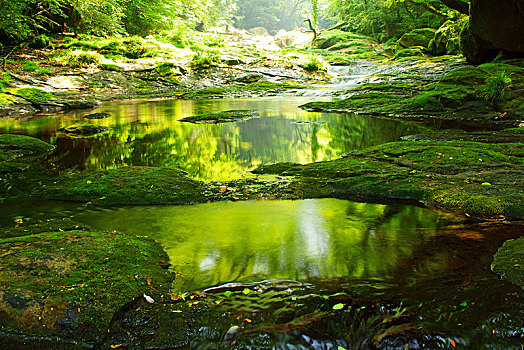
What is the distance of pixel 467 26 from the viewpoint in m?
12.7

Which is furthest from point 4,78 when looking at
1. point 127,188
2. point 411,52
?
point 411,52

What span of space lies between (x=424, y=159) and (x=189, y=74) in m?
18.2

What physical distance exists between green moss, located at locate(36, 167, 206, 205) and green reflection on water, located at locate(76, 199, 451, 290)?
213 mm

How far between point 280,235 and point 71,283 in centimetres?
151

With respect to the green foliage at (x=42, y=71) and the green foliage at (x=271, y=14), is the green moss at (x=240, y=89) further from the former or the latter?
the green foliage at (x=271, y=14)

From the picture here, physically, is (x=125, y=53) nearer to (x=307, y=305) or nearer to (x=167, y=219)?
(x=167, y=219)

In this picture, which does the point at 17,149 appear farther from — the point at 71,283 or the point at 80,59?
the point at 80,59

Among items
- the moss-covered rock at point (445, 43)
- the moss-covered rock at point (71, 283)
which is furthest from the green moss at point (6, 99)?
the moss-covered rock at point (445, 43)

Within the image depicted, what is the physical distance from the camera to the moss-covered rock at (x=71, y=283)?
1663mm

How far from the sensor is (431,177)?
388cm

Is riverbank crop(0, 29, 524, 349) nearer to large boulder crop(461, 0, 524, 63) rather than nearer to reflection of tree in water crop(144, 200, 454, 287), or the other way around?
reflection of tree in water crop(144, 200, 454, 287)

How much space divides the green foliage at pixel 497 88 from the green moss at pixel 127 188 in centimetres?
826

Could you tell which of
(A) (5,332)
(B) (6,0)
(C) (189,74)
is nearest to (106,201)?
(A) (5,332)

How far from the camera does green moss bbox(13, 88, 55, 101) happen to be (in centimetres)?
1255
